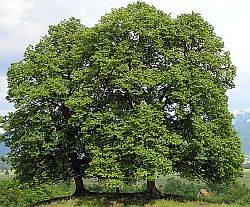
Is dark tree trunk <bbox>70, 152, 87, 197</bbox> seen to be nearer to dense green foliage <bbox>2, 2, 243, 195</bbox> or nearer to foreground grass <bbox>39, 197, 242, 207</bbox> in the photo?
dense green foliage <bbox>2, 2, 243, 195</bbox>

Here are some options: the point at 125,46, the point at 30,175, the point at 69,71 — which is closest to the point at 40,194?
the point at 30,175

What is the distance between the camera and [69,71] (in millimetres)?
47312

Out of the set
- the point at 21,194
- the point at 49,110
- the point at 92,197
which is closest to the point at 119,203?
the point at 92,197

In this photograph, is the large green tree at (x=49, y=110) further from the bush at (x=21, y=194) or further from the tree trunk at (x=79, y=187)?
the bush at (x=21, y=194)

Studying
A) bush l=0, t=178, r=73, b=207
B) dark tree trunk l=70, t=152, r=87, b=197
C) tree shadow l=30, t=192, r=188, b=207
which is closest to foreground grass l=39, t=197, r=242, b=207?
tree shadow l=30, t=192, r=188, b=207

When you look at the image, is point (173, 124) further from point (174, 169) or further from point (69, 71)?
point (69, 71)

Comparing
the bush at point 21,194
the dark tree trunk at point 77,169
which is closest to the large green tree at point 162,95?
the dark tree trunk at point 77,169

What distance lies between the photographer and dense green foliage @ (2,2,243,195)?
132 feet

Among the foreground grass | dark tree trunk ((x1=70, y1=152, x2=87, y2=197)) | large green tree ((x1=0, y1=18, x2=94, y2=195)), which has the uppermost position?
large green tree ((x1=0, y1=18, x2=94, y2=195))

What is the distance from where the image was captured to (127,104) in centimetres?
4316

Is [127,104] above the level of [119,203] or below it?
above

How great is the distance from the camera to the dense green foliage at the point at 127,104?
40250 millimetres

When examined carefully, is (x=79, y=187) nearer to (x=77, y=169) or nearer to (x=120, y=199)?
(x=77, y=169)

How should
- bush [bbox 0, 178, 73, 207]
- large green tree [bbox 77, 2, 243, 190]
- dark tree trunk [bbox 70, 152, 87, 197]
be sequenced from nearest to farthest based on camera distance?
large green tree [bbox 77, 2, 243, 190] < dark tree trunk [bbox 70, 152, 87, 197] < bush [bbox 0, 178, 73, 207]
